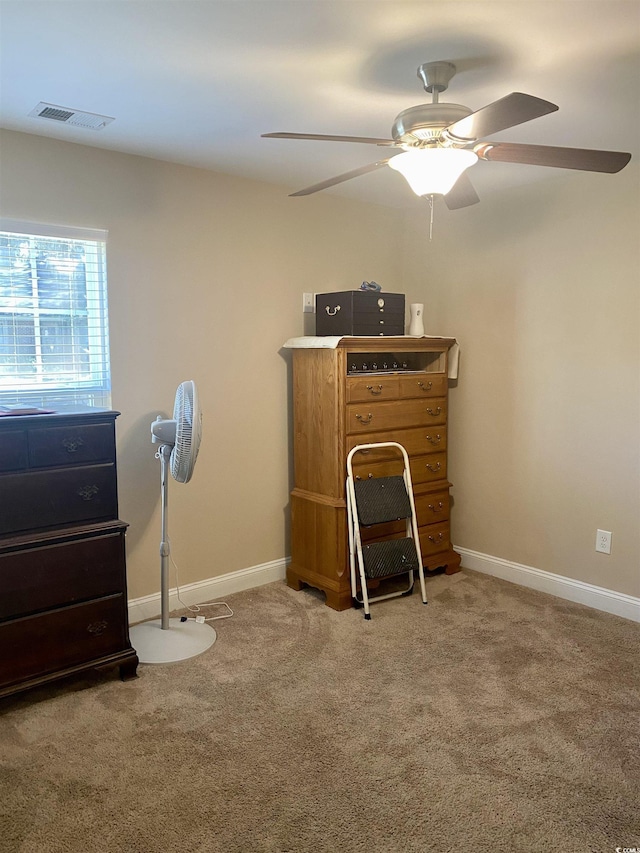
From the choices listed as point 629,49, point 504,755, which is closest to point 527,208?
point 629,49

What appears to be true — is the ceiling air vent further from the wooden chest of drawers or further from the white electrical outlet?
the white electrical outlet

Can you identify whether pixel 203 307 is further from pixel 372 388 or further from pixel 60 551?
pixel 60 551

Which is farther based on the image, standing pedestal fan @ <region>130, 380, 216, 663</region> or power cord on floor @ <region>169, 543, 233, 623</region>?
power cord on floor @ <region>169, 543, 233, 623</region>

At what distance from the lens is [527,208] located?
3.53m

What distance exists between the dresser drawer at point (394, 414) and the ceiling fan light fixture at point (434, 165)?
4.64 feet

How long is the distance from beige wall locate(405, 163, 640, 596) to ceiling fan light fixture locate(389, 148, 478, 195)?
149 centimetres

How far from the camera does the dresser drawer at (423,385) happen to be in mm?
3547

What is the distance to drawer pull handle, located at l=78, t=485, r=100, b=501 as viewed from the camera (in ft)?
8.20

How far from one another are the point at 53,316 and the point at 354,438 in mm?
1572

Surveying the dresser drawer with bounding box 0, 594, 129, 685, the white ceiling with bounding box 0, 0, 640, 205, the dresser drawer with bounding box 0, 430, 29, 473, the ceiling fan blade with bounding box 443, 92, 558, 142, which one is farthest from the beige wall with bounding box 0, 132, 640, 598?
the ceiling fan blade with bounding box 443, 92, 558, 142

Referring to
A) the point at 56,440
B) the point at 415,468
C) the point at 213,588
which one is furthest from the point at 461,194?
the point at 213,588

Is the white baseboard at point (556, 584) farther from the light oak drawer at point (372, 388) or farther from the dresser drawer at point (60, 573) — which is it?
the dresser drawer at point (60, 573)

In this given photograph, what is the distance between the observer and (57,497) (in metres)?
2.44

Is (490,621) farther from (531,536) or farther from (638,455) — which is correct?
(638,455)
